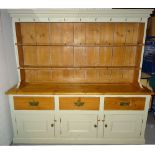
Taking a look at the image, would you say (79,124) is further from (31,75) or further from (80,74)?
(31,75)

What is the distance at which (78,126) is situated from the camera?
2.27m

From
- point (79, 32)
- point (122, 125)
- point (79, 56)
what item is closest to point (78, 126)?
point (122, 125)

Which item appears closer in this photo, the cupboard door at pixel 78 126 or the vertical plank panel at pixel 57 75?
the cupboard door at pixel 78 126

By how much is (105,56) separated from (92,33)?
1.39 ft

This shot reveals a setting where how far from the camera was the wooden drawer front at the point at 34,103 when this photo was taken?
215cm

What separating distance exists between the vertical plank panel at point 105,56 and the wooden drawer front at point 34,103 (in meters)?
1.02

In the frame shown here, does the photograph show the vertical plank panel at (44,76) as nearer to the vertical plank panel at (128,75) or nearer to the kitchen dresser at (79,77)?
the kitchen dresser at (79,77)

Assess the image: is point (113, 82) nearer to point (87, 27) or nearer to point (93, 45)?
point (93, 45)

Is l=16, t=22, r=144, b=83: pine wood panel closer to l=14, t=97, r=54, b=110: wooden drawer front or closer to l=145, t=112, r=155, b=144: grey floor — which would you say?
l=14, t=97, r=54, b=110: wooden drawer front

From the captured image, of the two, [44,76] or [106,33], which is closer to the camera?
[106,33]

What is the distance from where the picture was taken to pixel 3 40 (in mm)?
2041

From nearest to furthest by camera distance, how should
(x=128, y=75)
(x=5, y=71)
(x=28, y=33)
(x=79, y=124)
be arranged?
1. (x=5, y=71)
2. (x=79, y=124)
3. (x=28, y=33)
4. (x=128, y=75)

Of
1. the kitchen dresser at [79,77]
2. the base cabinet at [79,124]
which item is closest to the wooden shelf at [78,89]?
the kitchen dresser at [79,77]
